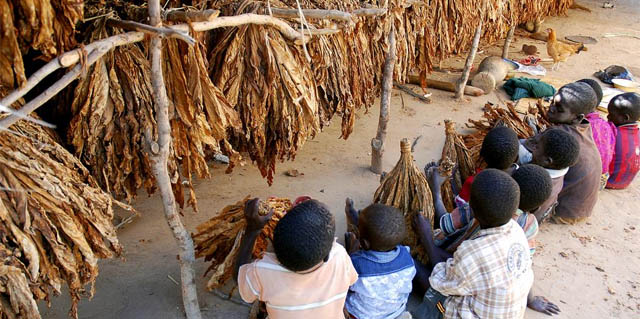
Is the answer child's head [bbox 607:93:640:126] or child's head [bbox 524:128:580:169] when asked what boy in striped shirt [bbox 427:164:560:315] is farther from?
child's head [bbox 607:93:640:126]

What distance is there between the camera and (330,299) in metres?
2.45

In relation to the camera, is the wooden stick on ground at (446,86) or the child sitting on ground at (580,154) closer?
the child sitting on ground at (580,154)

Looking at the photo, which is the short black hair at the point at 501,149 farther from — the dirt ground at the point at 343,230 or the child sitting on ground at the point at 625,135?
the child sitting on ground at the point at 625,135

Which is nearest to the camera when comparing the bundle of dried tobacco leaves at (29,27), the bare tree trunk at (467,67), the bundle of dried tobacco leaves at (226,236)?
the bundle of dried tobacco leaves at (29,27)

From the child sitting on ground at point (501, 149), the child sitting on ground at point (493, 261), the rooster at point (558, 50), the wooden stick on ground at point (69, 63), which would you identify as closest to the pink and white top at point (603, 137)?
the child sitting on ground at point (501, 149)

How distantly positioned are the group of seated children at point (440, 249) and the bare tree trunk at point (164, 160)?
1.06 feet

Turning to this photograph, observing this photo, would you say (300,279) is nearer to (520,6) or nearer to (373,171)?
(373,171)

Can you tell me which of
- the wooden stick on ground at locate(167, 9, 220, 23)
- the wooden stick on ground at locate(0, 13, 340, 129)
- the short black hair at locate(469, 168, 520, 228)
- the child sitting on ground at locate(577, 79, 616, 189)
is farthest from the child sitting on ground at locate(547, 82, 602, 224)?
the wooden stick on ground at locate(167, 9, 220, 23)

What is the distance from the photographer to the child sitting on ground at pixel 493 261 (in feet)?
8.75

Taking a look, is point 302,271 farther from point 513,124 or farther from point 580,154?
point 513,124

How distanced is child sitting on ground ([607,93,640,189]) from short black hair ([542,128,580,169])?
1493 millimetres

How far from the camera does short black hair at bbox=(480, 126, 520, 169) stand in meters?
3.56

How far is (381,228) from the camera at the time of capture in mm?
2826

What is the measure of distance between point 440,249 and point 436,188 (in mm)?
561
